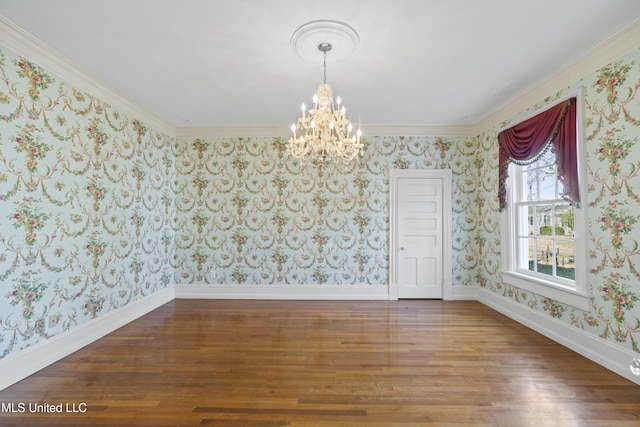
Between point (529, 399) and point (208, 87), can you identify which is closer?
point (529, 399)

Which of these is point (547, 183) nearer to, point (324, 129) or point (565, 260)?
point (565, 260)

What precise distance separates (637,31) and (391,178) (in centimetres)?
273

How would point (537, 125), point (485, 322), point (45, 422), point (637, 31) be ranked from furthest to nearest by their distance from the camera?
1. point (485, 322)
2. point (537, 125)
3. point (637, 31)
4. point (45, 422)

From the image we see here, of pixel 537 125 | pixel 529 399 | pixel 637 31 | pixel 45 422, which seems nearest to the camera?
pixel 45 422

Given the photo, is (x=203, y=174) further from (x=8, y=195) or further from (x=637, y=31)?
(x=637, y=31)

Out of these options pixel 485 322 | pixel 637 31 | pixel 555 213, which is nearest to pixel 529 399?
pixel 485 322

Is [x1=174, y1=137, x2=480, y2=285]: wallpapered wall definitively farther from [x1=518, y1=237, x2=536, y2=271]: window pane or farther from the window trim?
the window trim

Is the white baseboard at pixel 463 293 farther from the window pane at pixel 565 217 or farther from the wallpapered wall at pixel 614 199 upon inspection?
the window pane at pixel 565 217

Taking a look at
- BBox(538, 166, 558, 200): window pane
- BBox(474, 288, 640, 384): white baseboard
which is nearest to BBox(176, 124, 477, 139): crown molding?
BBox(538, 166, 558, 200): window pane

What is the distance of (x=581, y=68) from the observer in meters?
2.54

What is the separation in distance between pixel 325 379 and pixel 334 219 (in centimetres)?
252

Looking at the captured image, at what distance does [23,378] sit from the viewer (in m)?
2.19

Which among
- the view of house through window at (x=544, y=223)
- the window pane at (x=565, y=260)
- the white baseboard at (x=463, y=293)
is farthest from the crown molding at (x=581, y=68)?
the white baseboard at (x=463, y=293)

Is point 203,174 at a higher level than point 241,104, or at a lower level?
lower
